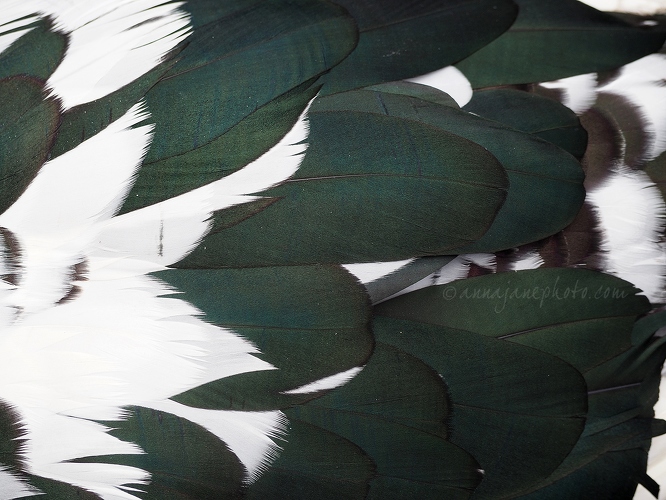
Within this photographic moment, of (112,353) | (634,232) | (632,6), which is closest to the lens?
(112,353)

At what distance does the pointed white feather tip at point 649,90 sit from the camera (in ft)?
3.15

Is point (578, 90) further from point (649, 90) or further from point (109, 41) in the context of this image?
point (109, 41)

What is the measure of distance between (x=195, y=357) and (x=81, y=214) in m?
0.25

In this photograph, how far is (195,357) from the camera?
0.82m

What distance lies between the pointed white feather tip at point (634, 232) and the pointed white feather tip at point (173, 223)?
0.46 metres

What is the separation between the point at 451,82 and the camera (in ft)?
3.17

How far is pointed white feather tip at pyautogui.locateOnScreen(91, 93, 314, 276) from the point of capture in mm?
835

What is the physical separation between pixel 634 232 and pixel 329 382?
507 millimetres

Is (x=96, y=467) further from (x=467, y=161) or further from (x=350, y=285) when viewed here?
(x=467, y=161)

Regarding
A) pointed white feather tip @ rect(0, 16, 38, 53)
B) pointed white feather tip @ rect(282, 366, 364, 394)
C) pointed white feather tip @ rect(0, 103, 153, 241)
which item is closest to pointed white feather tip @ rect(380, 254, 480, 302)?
pointed white feather tip @ rect(282, 366, 364, 394)

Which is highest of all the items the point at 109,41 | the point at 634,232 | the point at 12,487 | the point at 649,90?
the point at 109,41

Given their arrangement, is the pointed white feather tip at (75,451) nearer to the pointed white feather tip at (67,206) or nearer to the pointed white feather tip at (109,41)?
the pointed white feather tip at (67,206)

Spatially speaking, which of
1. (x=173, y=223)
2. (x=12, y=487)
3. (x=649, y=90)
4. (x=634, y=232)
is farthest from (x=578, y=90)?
(x=12, y=487)

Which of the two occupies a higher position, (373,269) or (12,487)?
(373,269)
